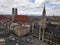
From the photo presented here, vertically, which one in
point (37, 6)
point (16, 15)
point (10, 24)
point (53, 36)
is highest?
point (37, 6)

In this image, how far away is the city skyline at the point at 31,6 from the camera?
5027 mm

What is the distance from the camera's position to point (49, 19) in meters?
5.19

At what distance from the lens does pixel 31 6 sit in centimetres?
521

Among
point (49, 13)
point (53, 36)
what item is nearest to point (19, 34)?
point (49, 13)

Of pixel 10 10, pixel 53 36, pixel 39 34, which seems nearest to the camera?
pixel 10 10

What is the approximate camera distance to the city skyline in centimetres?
503

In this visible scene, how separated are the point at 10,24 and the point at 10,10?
519 millimetres

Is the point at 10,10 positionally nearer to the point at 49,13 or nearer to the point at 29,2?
the point at 29,2

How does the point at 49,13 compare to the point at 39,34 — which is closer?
the point at 49,13

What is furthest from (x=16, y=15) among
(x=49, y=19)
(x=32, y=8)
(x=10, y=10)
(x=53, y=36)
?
(x=53, y=36)

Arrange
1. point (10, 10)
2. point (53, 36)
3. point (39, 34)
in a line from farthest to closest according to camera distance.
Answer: point (53, 36) < point (39, 34) < point (10, 10)

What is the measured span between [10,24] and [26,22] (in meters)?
0.62

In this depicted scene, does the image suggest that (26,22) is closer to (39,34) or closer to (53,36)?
(39,34)

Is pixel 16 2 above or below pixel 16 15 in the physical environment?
above
